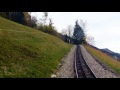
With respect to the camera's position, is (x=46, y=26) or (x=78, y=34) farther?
(x=78, y=34)

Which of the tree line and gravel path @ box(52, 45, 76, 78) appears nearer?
gravel path @ box(52, 45, 76, 78)

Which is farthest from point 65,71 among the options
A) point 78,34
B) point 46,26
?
point 78,34

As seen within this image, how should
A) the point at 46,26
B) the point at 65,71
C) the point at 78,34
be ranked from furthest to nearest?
Answer: the point at 78,34 < the point at 46,26 < the point at 65,71

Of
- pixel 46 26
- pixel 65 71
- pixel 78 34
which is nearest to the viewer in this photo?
pixel 65 71

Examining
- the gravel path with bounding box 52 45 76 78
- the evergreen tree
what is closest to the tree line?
the evergreen tree

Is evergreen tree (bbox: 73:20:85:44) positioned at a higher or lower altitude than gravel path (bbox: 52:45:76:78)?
higher

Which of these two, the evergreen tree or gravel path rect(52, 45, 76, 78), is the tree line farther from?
gravel path rect(52, 45, 76, 78)

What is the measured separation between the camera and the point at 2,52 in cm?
2156

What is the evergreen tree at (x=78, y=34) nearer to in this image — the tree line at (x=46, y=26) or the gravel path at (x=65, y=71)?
the tree line at (x=46, y=26)

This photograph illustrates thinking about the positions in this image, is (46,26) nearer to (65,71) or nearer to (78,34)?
(78,34)

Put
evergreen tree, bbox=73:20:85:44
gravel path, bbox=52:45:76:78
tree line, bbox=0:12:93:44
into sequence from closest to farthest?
gravel path, bbox=52:45:76:78, tree line, bbox=0:12:93:44, evergreen tree, bbox=73:20:85:44

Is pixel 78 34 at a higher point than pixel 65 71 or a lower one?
higher
